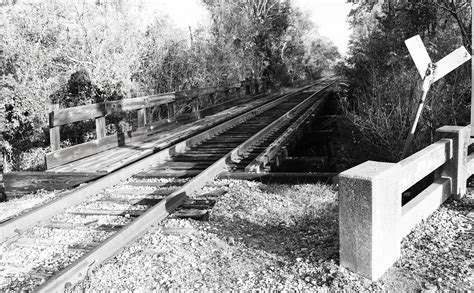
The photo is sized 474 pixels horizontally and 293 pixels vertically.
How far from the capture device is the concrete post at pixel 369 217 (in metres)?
3.19

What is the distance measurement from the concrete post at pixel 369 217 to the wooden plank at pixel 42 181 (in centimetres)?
459

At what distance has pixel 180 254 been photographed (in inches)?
155

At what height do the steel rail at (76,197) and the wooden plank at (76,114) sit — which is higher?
the wooden plank at (76,114)

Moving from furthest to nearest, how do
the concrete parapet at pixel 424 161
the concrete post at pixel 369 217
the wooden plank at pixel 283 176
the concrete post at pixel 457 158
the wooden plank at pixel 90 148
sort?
the wooden plank at pixel 90 148 < the wooden plank at pixel 283 176 < the concrete post at pixel 457 158 < the concrete parapet at pixel 424 161 < the concrete post at pixel 369 217

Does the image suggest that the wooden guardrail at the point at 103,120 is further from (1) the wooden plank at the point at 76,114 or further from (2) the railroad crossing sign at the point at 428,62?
(2) the railroad crossing sign at the point at 428,62

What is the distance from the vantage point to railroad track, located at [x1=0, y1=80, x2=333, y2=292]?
12.4 feet

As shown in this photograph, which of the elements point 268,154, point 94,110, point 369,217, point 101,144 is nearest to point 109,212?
point 369,217

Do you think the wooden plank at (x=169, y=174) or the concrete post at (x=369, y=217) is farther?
the wooden plank at (x=169, y=174)

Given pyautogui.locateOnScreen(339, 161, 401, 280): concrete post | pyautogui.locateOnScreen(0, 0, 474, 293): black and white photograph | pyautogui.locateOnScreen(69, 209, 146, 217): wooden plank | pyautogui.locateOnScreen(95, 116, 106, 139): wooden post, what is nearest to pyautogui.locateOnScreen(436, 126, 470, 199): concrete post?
pyautogui.locateOnScreen(0, 0, 474, 293): black and white photograph

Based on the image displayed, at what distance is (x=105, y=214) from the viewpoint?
5141 millimetres

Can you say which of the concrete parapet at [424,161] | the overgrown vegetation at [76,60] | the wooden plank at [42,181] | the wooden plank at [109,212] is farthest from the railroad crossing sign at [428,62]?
the overgrown vegetation at [76,60]

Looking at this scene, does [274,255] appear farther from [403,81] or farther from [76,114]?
[403,81]

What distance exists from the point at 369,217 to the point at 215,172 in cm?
386

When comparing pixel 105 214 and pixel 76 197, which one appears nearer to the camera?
pixel 105 214
